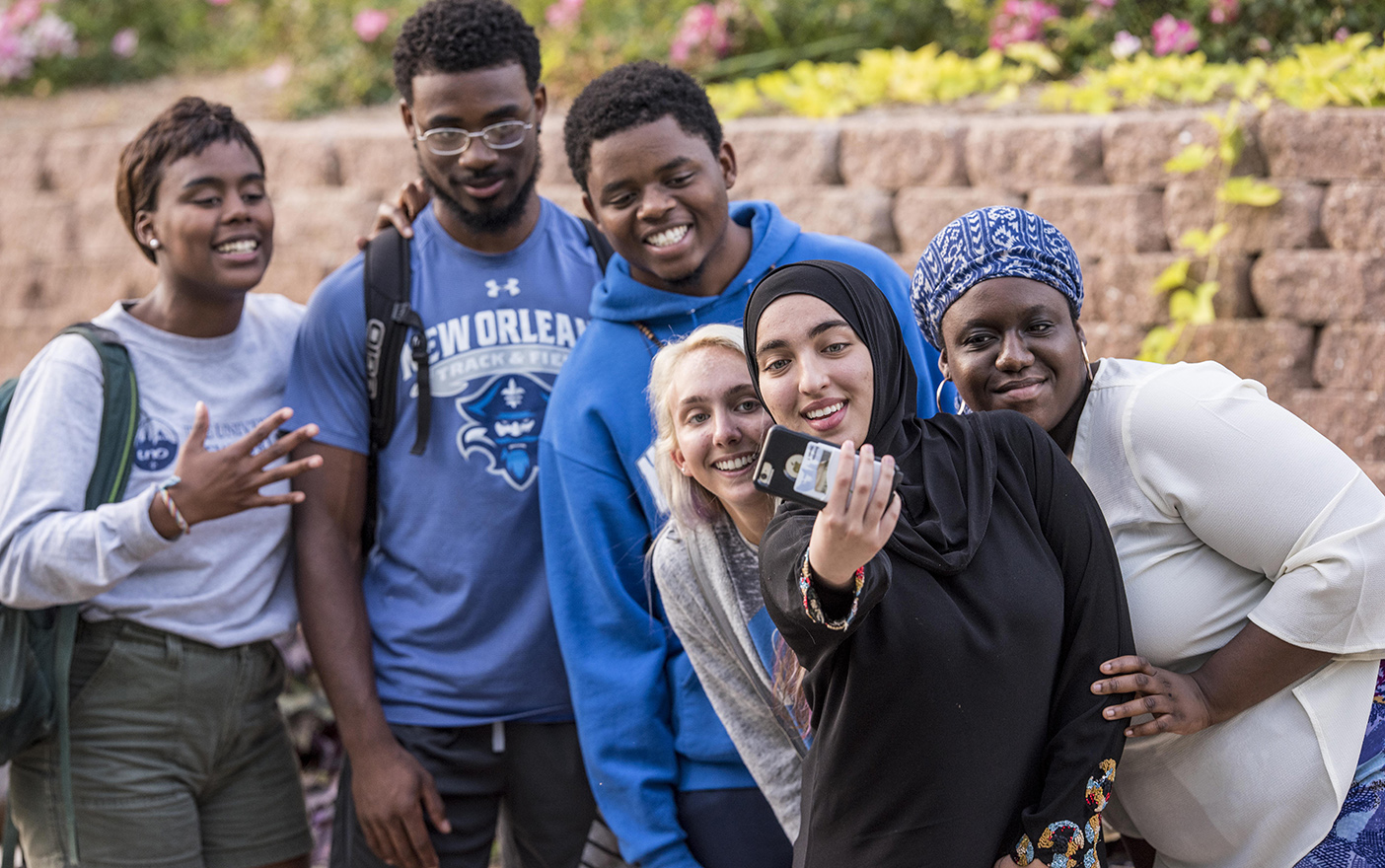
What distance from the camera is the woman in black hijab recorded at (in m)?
1.81

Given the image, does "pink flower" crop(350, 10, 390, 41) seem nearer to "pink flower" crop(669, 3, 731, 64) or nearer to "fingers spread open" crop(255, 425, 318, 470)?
"pink flower" crop(669, 3, 731, 64)

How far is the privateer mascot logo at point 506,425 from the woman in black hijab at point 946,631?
105 centimetres

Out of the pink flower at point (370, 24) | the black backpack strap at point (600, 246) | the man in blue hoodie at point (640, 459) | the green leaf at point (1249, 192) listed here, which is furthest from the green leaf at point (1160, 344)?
the pink flower at point (370, 24)

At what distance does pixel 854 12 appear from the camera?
6.02 m

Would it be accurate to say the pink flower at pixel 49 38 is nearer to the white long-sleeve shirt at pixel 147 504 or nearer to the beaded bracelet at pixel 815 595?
the white long-sleeve shirt at pixel 147 504

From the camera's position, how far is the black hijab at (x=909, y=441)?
1.81m

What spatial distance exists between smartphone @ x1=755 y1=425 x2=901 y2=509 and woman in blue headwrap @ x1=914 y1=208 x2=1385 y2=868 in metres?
0.62

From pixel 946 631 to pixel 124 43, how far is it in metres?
8.66

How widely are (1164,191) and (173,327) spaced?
3441 mm

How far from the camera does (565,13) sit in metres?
6.50

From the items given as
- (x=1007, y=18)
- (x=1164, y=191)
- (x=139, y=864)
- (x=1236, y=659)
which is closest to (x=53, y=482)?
(x=139, y=864)

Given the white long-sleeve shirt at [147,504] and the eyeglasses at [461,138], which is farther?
the eyeglasses at [461,138]

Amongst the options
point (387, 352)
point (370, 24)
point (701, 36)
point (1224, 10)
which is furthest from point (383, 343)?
point (370, 24)

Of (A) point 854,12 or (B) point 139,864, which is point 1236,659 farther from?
(A) point 854,12
